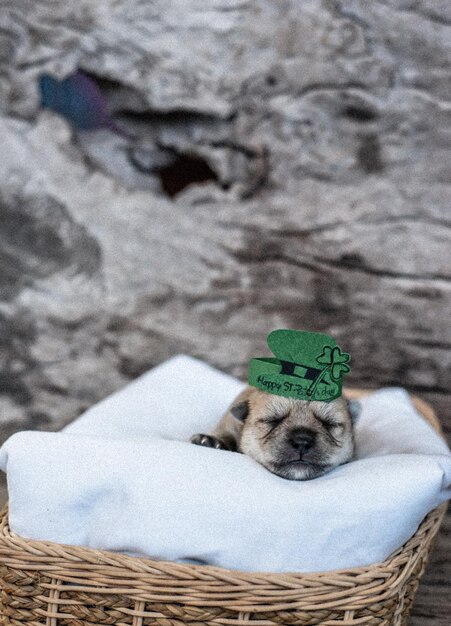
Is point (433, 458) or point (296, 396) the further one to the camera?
point (296, 396)

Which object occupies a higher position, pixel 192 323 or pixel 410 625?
pixel 192 323

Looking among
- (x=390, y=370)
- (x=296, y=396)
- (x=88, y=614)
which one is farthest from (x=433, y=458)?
(x=390, y=370)

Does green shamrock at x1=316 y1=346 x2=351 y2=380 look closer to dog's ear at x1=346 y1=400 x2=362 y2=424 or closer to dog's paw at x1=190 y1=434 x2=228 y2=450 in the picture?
dog's ear at x1=346 y1=400 x2=362 y2=424

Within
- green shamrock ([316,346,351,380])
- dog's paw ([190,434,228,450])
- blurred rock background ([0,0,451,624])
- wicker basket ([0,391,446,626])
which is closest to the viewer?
wicker basket ([0,391,446,626])

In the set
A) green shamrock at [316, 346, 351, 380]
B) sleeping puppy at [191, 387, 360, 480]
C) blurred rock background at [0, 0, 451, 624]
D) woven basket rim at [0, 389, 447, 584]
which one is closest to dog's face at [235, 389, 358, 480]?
sleeping puppy at [191, 387, 360, 480]

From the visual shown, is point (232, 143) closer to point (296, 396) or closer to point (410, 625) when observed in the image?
point (296, 396)

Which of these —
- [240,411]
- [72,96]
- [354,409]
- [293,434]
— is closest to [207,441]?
[240,411]
